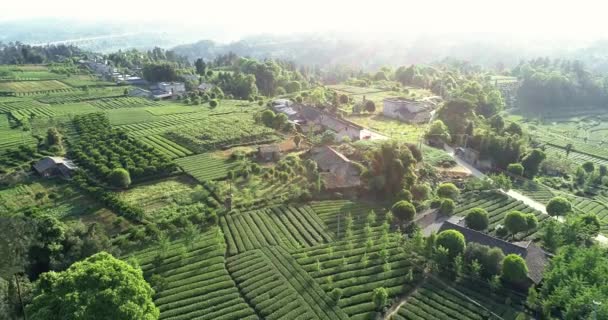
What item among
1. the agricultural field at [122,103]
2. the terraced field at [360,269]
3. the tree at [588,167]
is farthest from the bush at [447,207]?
the agricultural field at [122,103]

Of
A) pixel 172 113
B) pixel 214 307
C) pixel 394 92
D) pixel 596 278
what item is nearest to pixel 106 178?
pixel 214 307

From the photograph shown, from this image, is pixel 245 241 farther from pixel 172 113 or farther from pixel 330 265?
→ pixel 172 113

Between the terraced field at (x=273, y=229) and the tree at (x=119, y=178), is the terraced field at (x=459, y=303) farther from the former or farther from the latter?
the tree at (x=119, y=178)

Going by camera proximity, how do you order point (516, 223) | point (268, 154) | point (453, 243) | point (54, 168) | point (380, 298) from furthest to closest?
point (268, 154)
point (54, 168)
point (516, 223)
point (453, 243)
point (380, 298)

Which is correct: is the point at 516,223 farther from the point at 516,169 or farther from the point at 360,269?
the point at 516,169

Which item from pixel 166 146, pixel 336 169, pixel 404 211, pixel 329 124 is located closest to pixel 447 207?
pixel 404 211

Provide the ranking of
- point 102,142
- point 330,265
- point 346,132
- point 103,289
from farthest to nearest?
point 346,132
point 102,142
point 330,265
point 103,289
